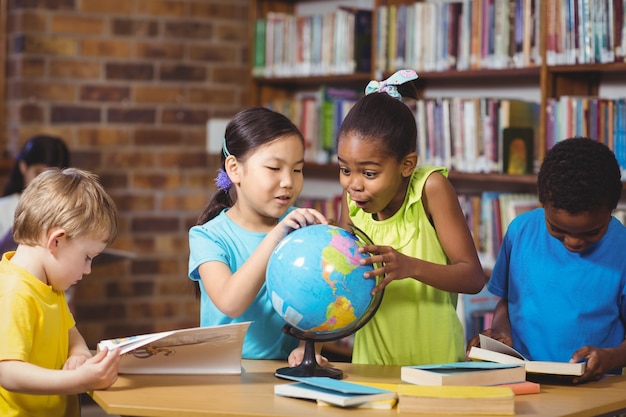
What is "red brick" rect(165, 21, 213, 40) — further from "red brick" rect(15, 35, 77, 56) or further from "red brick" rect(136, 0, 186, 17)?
"red brick" rect(15, 35, 77, 56)

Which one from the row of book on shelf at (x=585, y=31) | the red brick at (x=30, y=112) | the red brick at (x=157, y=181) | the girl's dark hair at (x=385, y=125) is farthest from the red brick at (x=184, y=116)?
the girl's dark hair at (x=385, y=125)

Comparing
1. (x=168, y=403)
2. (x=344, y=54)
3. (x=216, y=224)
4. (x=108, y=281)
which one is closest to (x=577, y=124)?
(x=344, y=54)

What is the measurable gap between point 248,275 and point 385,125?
0.49m

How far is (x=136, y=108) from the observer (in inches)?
198

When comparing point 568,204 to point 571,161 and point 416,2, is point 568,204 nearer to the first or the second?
point 571,161

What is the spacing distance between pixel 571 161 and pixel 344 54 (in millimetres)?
2742

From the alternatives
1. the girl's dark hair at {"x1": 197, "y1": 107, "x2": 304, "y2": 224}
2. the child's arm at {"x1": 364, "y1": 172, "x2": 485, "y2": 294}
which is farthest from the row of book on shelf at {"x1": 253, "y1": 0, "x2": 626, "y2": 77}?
the girl's dark hair at {"x1": 197, "y1": 107, "x2": 304, "y2": 224}

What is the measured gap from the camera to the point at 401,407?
1.84 m

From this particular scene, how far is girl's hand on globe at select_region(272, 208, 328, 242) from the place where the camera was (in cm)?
208

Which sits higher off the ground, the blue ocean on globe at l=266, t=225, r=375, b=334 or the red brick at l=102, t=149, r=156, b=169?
the red brick at l=102, t=149, r=156, b=169

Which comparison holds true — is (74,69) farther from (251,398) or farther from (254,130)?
(251,398)

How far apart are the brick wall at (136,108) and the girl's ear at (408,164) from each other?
3.01 m

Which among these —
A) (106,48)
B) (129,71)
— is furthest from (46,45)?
(129,71)

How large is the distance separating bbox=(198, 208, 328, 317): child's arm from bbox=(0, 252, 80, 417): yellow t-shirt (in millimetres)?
361
